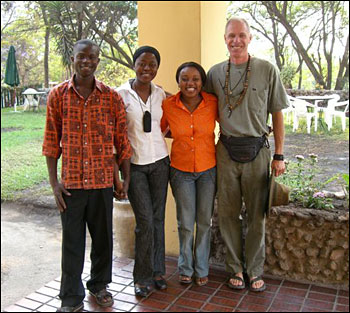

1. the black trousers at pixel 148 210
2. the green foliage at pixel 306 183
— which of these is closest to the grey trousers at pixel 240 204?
the black trousers at pixel 148 210

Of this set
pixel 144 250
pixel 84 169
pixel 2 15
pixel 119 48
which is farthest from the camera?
pixel 2 15

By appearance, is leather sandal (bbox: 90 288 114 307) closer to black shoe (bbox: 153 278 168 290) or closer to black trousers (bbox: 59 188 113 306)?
black trousers (bbox: 59 188 113 306)

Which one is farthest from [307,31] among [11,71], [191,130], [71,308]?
[11,71]

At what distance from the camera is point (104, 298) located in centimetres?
270

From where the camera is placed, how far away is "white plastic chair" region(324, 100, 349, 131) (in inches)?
138

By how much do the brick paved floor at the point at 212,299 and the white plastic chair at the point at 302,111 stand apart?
4.23ft

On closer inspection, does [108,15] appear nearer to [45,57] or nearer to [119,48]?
[119,48]

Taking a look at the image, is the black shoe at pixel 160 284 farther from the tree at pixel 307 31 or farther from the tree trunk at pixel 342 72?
the tree trunk at pixel 342 72

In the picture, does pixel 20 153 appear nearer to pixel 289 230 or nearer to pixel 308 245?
pixel 289 230

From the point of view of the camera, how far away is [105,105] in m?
2.48

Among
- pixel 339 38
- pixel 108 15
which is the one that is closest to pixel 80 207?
pixel 339 38

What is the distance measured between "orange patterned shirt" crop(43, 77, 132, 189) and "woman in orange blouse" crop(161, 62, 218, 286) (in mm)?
417

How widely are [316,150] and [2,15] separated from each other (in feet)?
15.2

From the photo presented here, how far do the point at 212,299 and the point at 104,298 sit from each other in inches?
26.1
